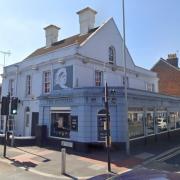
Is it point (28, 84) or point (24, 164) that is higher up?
point (28, 84)

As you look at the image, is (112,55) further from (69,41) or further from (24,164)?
(24,164)

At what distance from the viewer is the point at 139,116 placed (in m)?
17.9

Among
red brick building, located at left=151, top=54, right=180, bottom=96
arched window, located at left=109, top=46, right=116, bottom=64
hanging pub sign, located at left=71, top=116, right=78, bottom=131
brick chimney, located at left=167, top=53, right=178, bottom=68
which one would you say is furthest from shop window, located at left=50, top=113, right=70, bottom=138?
brick chimney, located at left=167, top=53, right=178, bottom=68

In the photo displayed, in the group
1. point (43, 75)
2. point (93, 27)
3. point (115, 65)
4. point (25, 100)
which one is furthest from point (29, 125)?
point (93, 27)

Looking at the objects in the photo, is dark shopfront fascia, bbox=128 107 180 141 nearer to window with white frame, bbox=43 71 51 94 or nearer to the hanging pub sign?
the hanging pub sign

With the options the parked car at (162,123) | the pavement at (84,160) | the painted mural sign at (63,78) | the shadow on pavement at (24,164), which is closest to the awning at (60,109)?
the painted mural sign at (63,78)

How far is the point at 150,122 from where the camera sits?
62.7 ft

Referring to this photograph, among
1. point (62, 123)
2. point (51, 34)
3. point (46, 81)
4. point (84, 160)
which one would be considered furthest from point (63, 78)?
point (51, 34)

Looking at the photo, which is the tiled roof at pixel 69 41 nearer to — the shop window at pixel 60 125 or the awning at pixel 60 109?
the awning at pixel 60 109

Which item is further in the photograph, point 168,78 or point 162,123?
point 168,78

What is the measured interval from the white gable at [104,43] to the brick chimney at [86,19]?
1837 millimetres

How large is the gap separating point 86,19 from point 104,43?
3.46 meters

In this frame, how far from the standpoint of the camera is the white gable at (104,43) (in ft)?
67.9

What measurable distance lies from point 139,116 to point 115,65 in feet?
22.4
